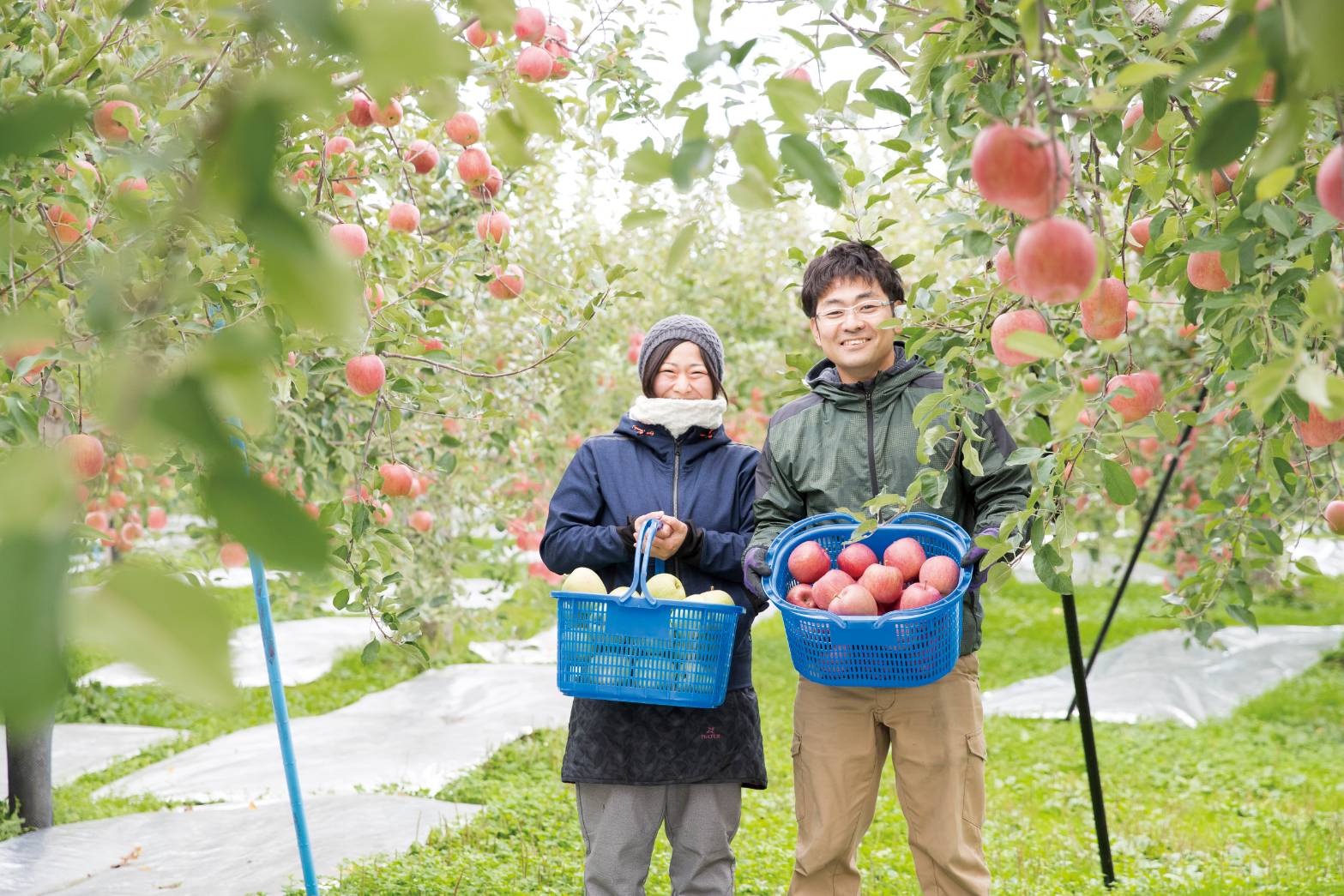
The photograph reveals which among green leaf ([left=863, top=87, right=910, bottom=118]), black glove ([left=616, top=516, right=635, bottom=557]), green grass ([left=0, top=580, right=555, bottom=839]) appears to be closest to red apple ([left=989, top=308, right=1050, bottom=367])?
green leaf ([left=863, top=87, right=910, bottom=118])

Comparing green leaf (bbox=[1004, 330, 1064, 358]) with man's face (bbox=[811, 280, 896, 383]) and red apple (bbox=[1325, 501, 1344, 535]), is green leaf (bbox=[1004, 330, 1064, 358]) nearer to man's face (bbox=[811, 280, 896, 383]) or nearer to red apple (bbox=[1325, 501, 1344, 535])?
red apple (bbox=[1325, 501, 1344, 535])

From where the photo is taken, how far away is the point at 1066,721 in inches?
219

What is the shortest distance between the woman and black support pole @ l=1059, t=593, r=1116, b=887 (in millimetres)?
821

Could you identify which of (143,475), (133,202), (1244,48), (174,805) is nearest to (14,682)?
(133,202)

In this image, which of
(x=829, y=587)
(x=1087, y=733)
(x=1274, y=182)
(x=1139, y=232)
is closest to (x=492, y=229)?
(x=829, y=587)

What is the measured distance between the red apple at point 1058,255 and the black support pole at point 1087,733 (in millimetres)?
1803

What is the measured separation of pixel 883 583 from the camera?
188cm

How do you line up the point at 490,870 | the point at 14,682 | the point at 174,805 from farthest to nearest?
1. the point at 174,805
2. the point at 490,870
3. the point at 14,682

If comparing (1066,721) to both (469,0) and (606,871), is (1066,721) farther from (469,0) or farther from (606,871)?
(469,0)

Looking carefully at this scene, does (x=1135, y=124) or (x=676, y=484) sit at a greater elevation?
(x=1135, y=124)

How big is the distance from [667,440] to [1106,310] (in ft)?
4.14

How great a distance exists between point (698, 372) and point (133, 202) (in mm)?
1777

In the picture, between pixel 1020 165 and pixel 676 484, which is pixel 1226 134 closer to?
pixel 1020 165

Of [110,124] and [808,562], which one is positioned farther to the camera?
[808,562]
